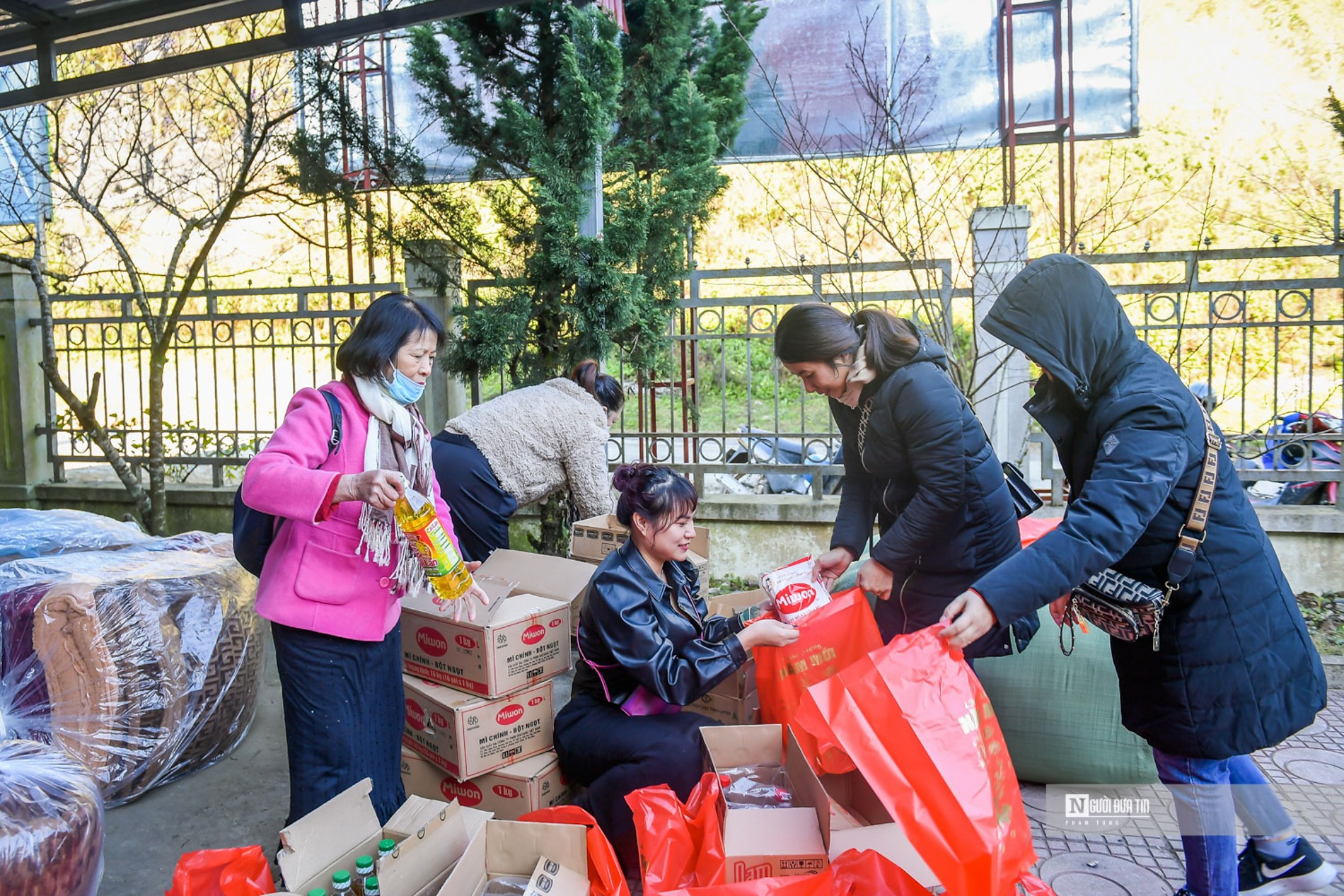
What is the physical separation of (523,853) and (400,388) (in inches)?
45.9

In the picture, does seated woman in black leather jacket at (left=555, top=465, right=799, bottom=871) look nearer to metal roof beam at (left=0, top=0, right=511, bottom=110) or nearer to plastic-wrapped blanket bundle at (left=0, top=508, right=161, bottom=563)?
plastic-wrapped blanket bundle at (left=0, top=508, right=161, bottom=563)

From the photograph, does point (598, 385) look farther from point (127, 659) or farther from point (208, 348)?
point (208, 348)

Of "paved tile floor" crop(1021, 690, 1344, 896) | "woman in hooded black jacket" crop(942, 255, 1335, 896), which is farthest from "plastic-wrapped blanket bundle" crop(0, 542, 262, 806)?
"paved tile floor" crop(1021, 690, 1344, 896)

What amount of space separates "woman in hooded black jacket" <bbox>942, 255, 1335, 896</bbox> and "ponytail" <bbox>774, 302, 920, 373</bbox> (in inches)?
21.8

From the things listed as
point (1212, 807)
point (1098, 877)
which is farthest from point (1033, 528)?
point (1212, 807)

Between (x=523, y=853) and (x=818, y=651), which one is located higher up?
(x=818, y=651)

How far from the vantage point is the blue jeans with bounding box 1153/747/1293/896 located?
210 centimetres

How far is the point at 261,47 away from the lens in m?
4.55

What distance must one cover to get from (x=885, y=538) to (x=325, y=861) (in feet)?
5.39

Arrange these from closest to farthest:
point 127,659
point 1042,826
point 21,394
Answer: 1. point 1042,826
2. point 127,659
3. point 21,394

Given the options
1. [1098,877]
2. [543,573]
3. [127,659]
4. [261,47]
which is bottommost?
[1098,877]

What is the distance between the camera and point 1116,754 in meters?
3.14

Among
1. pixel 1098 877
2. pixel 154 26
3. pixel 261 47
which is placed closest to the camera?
pixel 1098 877

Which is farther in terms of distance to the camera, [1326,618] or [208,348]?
[208,348]
